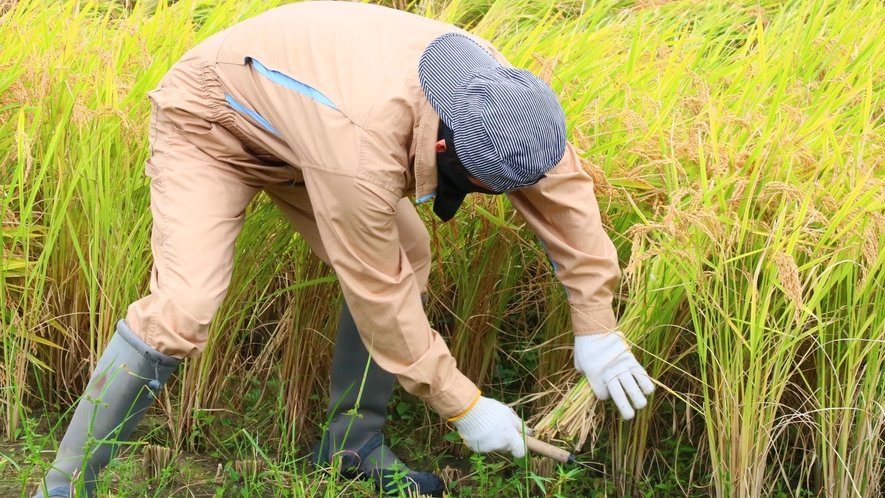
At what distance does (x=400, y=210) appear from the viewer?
2.04 m

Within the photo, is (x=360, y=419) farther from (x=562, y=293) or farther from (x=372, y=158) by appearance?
(x=372, y=158)

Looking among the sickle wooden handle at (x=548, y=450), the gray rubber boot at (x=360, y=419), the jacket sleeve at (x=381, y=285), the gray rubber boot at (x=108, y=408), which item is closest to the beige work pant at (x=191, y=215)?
the gray rubber boot at (x=108, y=408)

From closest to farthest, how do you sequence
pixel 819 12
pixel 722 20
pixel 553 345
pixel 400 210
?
pixel 400 210, pixel 553 345, pixel 819 12, pixel 722 20

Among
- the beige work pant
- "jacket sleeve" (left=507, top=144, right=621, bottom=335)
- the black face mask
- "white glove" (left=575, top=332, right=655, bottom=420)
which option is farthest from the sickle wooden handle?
the beige work pant

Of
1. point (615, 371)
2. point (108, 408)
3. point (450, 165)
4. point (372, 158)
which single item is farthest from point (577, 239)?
point (108, 408)

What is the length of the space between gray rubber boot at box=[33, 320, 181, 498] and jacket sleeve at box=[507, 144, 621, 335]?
2.76 feet

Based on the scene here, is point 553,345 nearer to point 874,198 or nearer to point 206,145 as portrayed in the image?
point 874,198

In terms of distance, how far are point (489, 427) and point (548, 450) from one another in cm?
15

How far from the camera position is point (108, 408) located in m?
1.76

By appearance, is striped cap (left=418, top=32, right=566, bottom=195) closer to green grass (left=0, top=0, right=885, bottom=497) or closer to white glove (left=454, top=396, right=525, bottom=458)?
green grass (left=0, top=0, right=885, bottom=497)

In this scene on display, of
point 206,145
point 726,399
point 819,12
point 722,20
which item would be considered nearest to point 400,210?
point 206,145

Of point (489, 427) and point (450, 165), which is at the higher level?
point (450, 165)

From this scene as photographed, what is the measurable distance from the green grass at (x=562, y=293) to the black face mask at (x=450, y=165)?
1.14ft

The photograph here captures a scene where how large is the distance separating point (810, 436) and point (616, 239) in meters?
0.67
